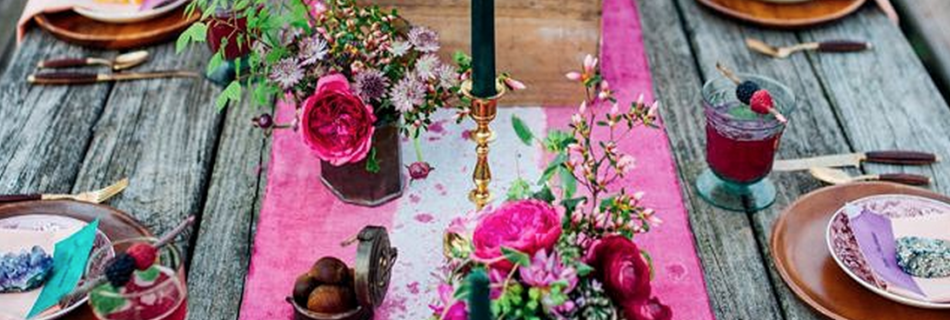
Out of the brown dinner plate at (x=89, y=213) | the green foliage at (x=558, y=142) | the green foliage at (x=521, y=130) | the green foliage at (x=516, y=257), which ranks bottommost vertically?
the brown dinner plate at (x=89, y=213)

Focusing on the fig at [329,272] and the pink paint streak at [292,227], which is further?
the pink paint streak at [292,227]

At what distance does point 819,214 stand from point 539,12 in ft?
1.56

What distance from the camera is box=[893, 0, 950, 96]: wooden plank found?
193 centimetres

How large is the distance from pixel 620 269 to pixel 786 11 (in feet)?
3.20

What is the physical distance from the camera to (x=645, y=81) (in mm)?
1825

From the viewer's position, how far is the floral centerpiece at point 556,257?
3.57ft

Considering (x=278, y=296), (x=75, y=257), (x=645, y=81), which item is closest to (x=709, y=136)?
(x=645, y=81)

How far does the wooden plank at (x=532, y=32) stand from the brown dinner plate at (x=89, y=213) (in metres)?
0.46

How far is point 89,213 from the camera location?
1.48 m

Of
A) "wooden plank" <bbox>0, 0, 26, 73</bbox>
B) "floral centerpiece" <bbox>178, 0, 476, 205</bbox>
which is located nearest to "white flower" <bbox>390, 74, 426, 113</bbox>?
"floral centerpiece" <bbox>178, 0, 476, 205</bbox>

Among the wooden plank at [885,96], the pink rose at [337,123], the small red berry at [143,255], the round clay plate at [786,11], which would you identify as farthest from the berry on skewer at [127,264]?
the round clay plate at [786,11]

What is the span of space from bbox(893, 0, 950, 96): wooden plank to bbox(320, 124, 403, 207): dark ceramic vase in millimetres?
928

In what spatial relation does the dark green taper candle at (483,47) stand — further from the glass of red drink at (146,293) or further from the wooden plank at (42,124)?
the wooden plank at (42,124)

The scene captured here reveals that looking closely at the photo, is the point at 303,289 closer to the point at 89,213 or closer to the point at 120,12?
the point at 89,213
